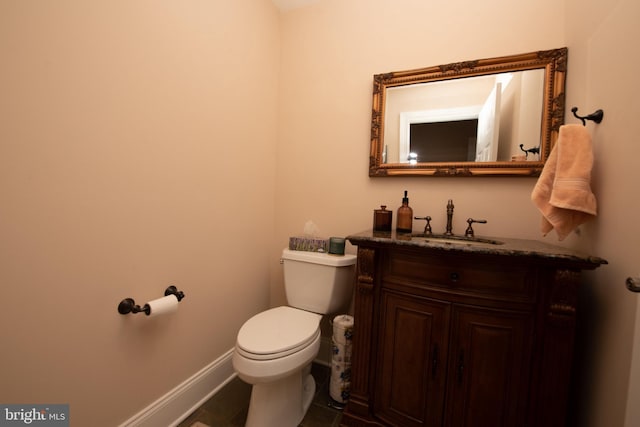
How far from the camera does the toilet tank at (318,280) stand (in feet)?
4.59

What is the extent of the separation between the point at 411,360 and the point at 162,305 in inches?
41.4

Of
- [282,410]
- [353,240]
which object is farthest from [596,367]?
[282,410]

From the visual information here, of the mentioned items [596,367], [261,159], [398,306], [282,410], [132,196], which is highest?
[261,159]

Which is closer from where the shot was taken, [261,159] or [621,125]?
[621,125]

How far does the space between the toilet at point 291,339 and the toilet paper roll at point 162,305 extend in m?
Result: 0.31

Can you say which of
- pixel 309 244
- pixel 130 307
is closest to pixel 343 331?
pixel 309 244

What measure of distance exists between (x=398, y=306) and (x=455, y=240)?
489 millimetres

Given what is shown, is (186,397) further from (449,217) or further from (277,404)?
(449,217)

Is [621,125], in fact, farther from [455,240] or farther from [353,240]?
[353,240]

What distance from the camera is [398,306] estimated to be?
1.06m

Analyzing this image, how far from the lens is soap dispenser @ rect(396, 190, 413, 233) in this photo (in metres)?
1.38

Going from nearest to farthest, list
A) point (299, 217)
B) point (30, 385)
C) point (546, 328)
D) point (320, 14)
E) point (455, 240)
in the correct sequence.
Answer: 1. point (30, 385)
2. point (546, 328)
3. point (455, 240)
4. point (320, 14)
5. point (299, 217)

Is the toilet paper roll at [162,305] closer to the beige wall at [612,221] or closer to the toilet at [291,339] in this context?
the toilet at [291,339]

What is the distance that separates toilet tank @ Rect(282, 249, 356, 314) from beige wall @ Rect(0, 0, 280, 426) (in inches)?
Result: 14.3
